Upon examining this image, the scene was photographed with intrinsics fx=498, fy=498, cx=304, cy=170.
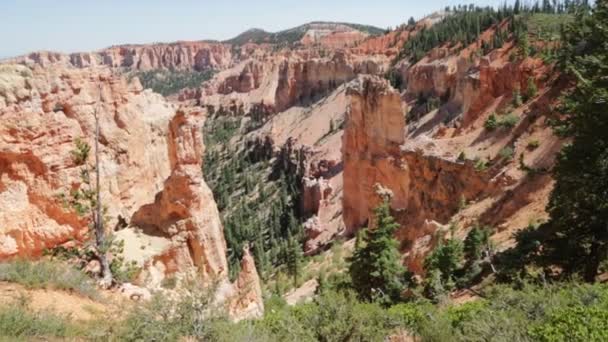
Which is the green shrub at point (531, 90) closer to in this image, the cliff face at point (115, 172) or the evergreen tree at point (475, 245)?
the evergreen tree at point (475, 245)

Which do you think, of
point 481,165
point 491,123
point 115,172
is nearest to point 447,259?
point 481,165

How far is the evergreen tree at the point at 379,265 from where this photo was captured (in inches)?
762

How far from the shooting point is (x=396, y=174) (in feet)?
129

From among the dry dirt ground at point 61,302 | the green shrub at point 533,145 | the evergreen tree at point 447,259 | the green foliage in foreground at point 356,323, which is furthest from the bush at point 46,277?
the green shrub at point 533,145

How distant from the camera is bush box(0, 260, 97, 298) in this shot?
38.1ft

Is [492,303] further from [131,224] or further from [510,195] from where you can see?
[131,224]

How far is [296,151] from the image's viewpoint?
86812 millimetres

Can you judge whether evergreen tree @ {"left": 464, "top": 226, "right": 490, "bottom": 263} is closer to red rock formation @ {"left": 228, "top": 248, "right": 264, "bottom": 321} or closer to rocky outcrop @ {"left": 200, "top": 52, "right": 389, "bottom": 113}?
red rock formation @ {"left": 228, "top": 248, "right": 264, "bottom": 321}

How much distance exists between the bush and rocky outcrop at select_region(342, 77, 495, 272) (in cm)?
1411

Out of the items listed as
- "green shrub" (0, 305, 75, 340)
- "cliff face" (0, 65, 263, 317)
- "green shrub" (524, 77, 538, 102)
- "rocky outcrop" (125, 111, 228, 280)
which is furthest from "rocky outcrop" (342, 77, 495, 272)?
"green shrub" (0, 305, 75, 340)

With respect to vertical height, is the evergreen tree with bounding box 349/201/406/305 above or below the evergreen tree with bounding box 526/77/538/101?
below

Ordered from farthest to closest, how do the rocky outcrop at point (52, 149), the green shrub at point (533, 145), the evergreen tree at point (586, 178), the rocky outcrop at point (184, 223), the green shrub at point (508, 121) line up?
the green shrub at point (508, 121) < the green shrub at point (533, 145) < the rocky outcrop at point (184, 223) < the rocky outcrop at point (52, 149) < the evergreen tree at point (586, 178)

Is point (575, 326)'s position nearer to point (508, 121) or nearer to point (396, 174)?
point (508, 121)

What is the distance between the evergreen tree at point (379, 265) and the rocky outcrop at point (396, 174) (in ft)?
7.54
